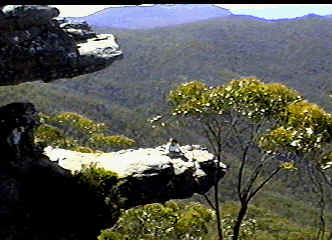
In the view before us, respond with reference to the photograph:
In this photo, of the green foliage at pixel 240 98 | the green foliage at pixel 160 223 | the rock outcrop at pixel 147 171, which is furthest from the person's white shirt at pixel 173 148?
the green foliage at pixel 160 223

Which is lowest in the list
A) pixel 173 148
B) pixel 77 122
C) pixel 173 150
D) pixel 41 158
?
pixel 77 122

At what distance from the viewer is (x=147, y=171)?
19.4m

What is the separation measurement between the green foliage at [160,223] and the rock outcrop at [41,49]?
47.4 ft

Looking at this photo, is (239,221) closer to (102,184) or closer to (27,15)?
(102,184)

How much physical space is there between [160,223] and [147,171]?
1254 cm

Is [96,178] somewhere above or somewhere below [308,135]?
below

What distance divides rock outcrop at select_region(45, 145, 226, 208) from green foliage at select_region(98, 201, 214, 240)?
28.8 feet

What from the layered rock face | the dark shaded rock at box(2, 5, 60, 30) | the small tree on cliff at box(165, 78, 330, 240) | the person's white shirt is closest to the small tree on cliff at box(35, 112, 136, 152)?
the person's white shirt

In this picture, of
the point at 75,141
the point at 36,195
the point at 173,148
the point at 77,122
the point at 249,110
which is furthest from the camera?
the point at 77,122

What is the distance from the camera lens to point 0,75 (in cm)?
1546

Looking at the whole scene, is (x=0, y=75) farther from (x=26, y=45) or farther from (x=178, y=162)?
(x=178, y=162)

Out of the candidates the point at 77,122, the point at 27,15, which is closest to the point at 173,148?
the point at 27,15

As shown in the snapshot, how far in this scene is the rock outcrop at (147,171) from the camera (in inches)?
752

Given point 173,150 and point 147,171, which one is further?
point 173,150
